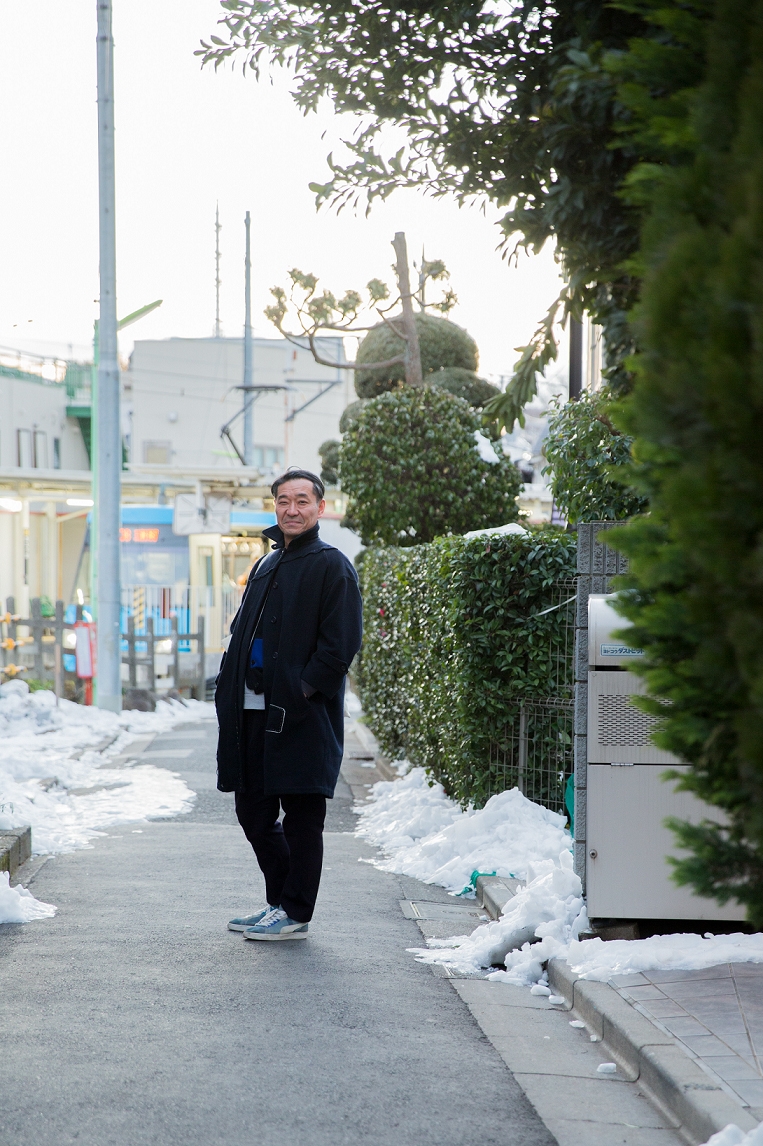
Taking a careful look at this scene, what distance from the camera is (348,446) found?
14.8 meters

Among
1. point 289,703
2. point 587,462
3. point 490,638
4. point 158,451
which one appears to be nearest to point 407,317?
point 587,462

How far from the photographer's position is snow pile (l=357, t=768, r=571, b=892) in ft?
21.7

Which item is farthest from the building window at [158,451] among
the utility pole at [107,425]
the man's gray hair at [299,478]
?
the man's gray hair at [299,478]

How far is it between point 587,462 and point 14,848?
4.27 metres

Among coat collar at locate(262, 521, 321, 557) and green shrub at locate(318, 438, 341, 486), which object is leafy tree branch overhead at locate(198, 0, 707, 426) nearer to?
coat collar at locate(262, 521, 321, 557)

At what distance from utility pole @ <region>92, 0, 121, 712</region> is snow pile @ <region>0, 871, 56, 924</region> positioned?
10.1 m

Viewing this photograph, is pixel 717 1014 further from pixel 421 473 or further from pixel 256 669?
pixel 421 473

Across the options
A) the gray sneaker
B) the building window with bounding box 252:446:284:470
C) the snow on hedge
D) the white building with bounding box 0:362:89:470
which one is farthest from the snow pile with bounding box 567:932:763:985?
the building window with bounding box 252:446:284:470

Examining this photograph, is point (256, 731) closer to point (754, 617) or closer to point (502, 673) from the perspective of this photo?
point (502, 673)

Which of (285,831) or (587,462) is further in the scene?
(587,462)

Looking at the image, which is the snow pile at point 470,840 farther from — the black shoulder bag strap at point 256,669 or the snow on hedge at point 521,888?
the black shoulder bag strap at point 256,669

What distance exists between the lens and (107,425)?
1562 centimetres

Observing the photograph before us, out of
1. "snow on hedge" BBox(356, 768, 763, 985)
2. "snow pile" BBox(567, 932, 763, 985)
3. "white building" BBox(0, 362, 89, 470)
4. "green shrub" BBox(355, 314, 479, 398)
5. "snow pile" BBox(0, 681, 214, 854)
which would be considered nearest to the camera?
"snow pile" BBox(567, 932, 763, 985)

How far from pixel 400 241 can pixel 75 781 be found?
9.93 meters
